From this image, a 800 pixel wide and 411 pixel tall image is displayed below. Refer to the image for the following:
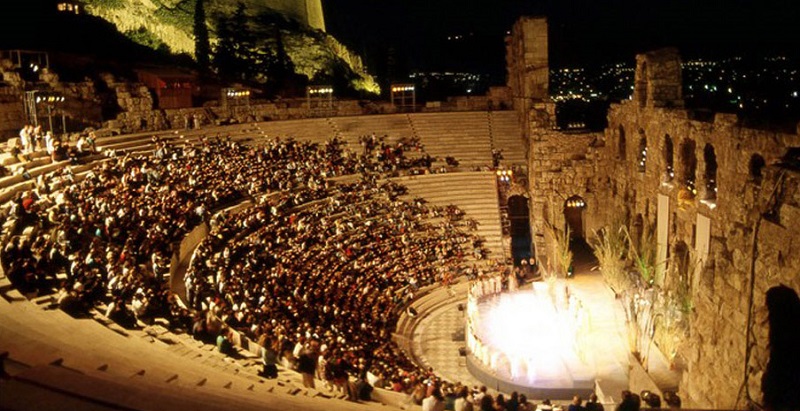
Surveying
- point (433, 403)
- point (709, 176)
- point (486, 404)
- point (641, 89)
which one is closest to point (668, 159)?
point (709, 176)

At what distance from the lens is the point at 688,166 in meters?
24.9

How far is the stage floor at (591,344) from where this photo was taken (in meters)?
19.0

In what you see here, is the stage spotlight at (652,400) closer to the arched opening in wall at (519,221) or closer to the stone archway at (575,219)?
the stone archway at (575,219)

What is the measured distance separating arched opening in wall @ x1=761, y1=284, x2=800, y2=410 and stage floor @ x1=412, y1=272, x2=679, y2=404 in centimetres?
629

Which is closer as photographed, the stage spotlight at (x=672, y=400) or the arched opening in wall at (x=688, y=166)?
the stage spotlight at (x=672, y=400)

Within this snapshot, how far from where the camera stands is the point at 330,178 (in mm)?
31531

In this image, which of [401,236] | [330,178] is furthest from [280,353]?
[330,178]

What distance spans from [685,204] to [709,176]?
1.37 m

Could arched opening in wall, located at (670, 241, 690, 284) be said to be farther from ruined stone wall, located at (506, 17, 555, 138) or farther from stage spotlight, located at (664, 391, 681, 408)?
ruined stone wall, located at (506, 17, 555, 138)

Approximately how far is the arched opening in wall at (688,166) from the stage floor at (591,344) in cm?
471

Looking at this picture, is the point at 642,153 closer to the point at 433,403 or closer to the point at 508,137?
the point at 508,137

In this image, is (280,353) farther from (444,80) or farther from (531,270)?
(444,80)

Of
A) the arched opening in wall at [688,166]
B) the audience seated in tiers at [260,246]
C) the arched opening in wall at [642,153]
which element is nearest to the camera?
the audience seated in tiers at [260,246]

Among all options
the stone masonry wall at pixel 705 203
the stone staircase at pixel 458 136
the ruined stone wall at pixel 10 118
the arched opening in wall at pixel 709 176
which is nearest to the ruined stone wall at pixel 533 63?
the stone staircase at pixel 458 136
